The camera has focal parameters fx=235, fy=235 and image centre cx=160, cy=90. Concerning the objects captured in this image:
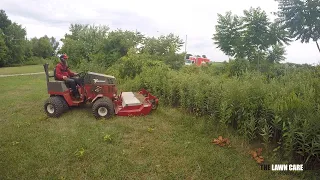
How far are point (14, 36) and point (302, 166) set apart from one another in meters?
54.3

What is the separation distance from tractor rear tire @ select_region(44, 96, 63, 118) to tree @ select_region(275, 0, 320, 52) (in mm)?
24447

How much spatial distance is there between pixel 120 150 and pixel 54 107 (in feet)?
9.59

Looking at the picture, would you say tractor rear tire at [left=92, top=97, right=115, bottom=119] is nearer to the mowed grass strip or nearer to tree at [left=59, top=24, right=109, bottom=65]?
the mowed grass strip

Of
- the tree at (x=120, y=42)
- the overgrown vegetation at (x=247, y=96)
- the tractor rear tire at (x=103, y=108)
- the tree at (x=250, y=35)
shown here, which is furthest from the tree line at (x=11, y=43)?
the tractor rear tire at (x=103, y=108)

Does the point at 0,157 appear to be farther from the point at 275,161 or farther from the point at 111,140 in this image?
the point at 275,161

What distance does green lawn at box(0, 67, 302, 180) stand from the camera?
12.3 ft

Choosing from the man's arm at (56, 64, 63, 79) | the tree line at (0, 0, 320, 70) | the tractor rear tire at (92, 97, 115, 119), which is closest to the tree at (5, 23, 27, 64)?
the tree line at (0, 0, 320, 70)

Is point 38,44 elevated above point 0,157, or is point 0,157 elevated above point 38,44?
point 38,44

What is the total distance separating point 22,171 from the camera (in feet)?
12.3

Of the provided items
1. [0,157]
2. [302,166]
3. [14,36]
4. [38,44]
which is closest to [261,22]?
[302,166]

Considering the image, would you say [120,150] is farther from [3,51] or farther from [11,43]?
[11,43]

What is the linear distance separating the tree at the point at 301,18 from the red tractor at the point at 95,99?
22.8 m

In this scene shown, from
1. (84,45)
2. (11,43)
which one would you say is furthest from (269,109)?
(11,43)

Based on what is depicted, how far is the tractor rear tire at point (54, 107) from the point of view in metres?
6.38
